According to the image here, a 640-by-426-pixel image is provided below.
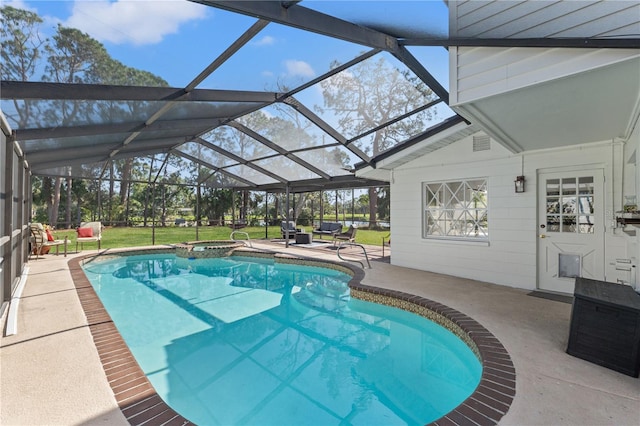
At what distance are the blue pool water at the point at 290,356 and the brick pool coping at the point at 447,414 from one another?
230 mm

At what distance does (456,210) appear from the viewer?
658 cm

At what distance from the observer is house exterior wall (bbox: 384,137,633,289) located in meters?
4.68

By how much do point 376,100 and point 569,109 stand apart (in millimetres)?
2938

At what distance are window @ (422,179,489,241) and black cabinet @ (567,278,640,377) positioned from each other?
3.28m

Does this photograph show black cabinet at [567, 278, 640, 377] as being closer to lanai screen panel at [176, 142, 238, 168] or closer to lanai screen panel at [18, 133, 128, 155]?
lanai screen panel at [18, 133, 128, 155]

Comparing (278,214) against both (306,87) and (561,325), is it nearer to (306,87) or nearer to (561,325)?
(306,87)

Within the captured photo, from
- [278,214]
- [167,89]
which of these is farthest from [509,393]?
[278,214]

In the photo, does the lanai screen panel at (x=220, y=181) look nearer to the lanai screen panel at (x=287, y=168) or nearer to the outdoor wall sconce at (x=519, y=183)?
the lanai screen panel at (x=287, y=168)

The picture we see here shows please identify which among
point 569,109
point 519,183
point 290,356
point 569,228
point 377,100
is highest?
point 377,100

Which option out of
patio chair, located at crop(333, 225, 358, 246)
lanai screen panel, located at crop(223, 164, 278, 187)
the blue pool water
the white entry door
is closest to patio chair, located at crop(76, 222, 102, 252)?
the blue pool water

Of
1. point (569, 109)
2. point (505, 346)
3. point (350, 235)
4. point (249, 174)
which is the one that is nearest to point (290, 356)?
point (505, 346)

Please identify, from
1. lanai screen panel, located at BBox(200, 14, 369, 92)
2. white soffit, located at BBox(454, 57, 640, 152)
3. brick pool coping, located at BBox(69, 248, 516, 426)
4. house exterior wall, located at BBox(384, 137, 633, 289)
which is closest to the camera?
brick pool coping, located at BBox(69, 248, 516, 426)

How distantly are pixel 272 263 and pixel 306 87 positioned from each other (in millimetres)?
5863

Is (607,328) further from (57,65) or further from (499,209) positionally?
(57,65)
